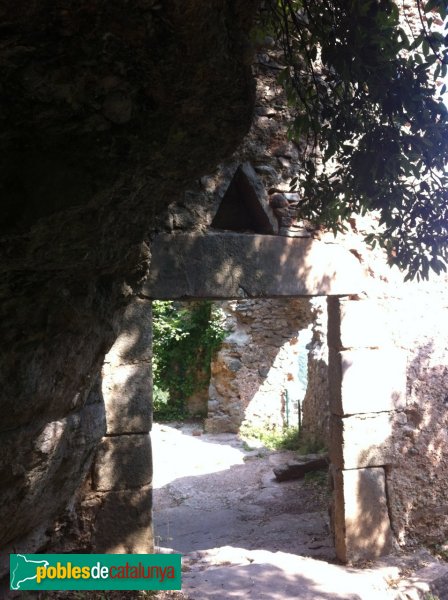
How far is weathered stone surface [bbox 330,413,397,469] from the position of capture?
4.20 m

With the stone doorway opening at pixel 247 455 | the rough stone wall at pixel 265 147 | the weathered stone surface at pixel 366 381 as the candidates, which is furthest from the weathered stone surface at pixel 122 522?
the rough stone wall at pixel 265 147

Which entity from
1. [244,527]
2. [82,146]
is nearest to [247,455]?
[244,527]

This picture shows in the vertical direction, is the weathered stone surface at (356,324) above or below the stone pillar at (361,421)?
above

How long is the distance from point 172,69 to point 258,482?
22.0 ft

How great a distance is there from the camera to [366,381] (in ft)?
14.1

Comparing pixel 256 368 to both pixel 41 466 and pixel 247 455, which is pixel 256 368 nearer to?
pixel 247 455

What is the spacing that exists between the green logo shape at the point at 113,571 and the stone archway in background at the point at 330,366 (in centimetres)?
13

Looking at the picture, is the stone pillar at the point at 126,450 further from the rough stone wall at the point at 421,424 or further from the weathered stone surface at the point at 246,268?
the rough stone wall at the point at 421,424

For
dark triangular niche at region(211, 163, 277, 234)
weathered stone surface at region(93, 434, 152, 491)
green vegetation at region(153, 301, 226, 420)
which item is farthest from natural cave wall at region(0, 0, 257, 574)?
green vegetation at region(153, 301, 226, 420)

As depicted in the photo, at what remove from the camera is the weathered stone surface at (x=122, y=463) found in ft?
11.8

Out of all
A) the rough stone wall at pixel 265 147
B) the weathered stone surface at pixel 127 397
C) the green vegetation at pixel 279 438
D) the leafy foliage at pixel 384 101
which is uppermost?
the rough stone wall at pixel 265 147

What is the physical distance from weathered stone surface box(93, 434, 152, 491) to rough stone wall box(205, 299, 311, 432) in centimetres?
687

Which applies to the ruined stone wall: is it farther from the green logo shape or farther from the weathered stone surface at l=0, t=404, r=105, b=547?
the weathered stone surface at l=0, t=404, r=105, b=547

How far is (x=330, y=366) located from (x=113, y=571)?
7.21ft
